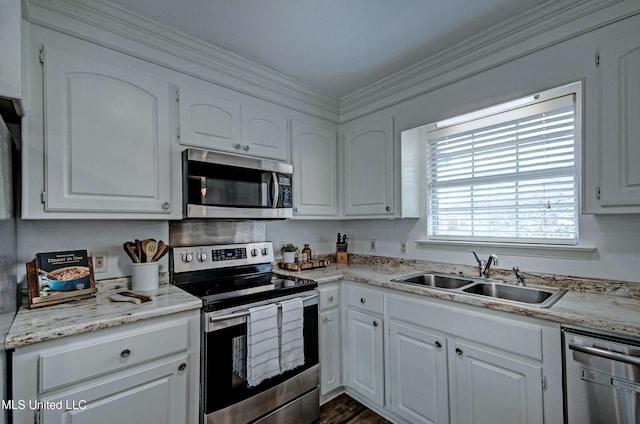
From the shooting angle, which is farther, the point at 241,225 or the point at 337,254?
the point at 337,254

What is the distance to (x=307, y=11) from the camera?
61.8 inches

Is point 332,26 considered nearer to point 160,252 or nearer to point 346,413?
point 160,252

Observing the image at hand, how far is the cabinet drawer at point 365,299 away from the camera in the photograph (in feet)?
6.56

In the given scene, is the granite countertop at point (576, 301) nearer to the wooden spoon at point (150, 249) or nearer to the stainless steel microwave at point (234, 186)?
the stainless steel microwave at point (234, 186)

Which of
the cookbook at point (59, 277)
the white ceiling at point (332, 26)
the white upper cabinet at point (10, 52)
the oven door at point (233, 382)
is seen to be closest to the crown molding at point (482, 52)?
the white ceiling at point (332, 26)

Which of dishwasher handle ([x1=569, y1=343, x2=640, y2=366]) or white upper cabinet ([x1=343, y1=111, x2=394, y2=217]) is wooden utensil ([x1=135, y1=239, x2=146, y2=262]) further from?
dishwasher handle ([x1=569, y1=343, x2=640, y2=366])

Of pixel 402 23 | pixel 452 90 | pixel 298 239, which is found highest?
pixel 402 23

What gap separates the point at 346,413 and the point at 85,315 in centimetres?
174

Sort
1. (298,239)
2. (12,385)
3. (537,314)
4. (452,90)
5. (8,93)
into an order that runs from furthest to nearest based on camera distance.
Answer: (298,239) → (452,90) → (537,314) → (12,385) → (8,93)

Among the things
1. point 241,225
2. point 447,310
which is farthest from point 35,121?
point 447,310

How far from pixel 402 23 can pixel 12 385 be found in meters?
2.41

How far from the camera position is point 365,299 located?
209 cm

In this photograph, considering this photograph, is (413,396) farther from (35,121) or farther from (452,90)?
(35,121)

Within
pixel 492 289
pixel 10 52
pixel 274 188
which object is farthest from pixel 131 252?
pixel 492 289
